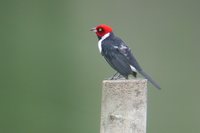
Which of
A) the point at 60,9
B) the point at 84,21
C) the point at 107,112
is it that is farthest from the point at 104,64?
the point at 107,112

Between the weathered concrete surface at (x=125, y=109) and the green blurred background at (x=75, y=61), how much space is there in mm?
4460

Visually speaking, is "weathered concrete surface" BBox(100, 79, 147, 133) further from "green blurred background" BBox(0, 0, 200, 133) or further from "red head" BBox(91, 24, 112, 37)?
"green blurred background" BBox(0, 0, 200, 133)

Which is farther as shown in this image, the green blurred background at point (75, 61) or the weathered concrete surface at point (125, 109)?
the green blurred background at point (75, 61)

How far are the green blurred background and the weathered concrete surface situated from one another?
4.46 metres

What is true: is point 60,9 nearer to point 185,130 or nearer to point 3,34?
point 3,34

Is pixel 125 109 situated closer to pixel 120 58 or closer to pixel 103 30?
pixel 120 58

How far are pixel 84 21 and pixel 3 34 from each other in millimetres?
1196

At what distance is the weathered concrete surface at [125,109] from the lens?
3270mm

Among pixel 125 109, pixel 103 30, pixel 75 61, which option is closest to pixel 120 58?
pixel 103 30

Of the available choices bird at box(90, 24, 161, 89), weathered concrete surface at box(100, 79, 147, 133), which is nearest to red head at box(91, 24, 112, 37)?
bird at box(90, 24, 161, 89)

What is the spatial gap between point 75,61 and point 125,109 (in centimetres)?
547

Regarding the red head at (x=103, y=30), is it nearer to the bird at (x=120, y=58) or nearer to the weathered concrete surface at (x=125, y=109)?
the bird at (x=120, y=58)

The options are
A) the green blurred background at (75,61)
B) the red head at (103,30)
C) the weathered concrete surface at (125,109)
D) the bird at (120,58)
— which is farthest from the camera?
the green blurred background at (75,61)

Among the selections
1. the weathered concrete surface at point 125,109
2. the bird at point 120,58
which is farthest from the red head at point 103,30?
the weathered concrete surface at point 125,109
